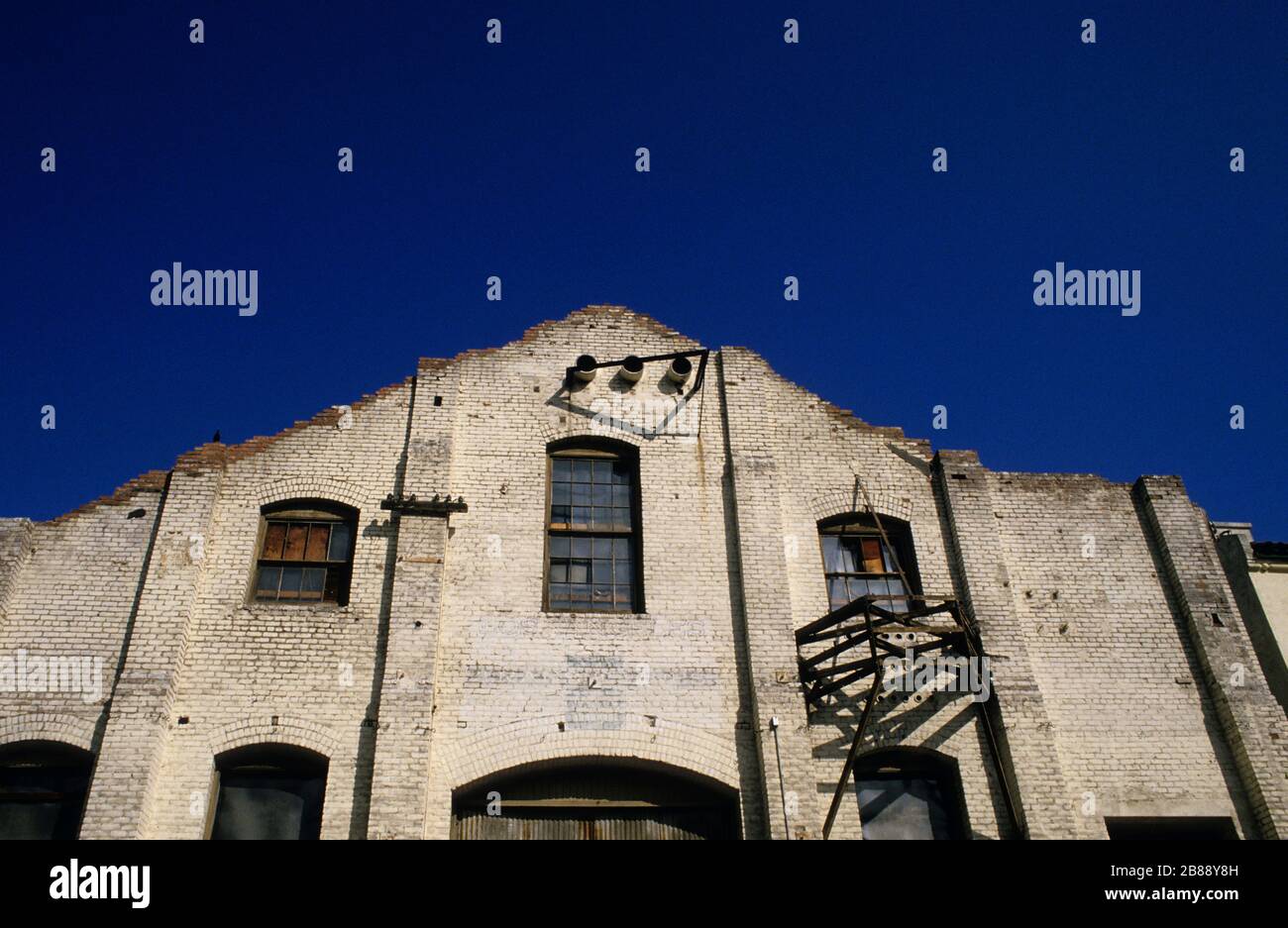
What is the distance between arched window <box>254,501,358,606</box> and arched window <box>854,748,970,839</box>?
6.13 meters

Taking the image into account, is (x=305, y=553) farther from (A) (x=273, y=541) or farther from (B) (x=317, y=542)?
(A) (x=273, y=541)

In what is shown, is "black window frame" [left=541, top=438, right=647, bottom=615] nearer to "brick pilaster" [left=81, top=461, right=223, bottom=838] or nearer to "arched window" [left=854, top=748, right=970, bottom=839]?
"arched window" [left=854, top=748, right=970, bottom=839]

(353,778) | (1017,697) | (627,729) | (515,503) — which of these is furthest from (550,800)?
(1017,697)

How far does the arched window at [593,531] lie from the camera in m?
12.8

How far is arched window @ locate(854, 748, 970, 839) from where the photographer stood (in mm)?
11578

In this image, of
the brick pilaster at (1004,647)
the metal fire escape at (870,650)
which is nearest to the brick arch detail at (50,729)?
the metal fire escape at (870,650)

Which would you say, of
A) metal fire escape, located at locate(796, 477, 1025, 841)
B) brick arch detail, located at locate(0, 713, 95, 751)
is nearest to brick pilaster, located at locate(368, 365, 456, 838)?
brick arch detail, located at locate(0, 713, 95, 751)

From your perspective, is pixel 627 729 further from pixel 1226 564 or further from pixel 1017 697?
pixel 1226 564

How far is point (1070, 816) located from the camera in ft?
37.0

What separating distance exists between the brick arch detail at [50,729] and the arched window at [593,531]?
489cm

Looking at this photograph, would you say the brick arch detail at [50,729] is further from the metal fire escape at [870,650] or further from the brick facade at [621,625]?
the metal fire escape at [870,650]
